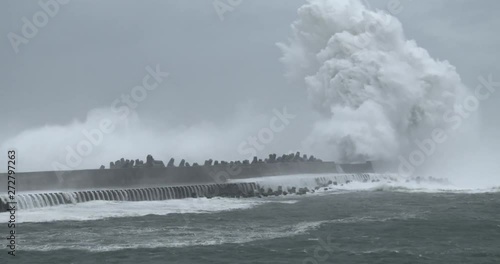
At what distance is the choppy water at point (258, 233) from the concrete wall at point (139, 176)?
6.40 ft

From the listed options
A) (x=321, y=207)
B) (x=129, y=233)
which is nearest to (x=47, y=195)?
(x=129, y=233)

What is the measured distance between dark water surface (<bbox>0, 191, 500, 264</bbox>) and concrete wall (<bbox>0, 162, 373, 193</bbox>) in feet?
7.94

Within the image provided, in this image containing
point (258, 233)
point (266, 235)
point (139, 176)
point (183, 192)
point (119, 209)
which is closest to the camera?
point (266, 235)

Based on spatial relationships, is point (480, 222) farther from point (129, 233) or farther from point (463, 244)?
point (129, 233)

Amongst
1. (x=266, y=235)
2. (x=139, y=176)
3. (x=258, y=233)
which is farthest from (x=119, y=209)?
(x=266, y=235)

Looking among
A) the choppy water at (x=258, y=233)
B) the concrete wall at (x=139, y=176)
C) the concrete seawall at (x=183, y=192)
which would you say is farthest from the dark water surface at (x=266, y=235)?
the concrete wall at (x=139, y=176)

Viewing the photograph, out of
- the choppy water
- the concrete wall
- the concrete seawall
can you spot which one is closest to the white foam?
the choppy water

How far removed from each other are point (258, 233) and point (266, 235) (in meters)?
0.47

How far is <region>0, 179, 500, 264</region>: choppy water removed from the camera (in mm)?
13026

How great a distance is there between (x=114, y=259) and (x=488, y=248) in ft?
27.2

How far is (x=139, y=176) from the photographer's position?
2931cm

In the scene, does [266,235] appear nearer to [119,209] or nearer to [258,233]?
[258,233]

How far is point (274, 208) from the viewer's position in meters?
24.5

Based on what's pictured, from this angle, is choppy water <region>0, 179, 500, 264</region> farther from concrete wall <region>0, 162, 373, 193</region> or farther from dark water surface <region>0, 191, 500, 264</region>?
concrete wall <region>0, 162, 373, 193</region>
